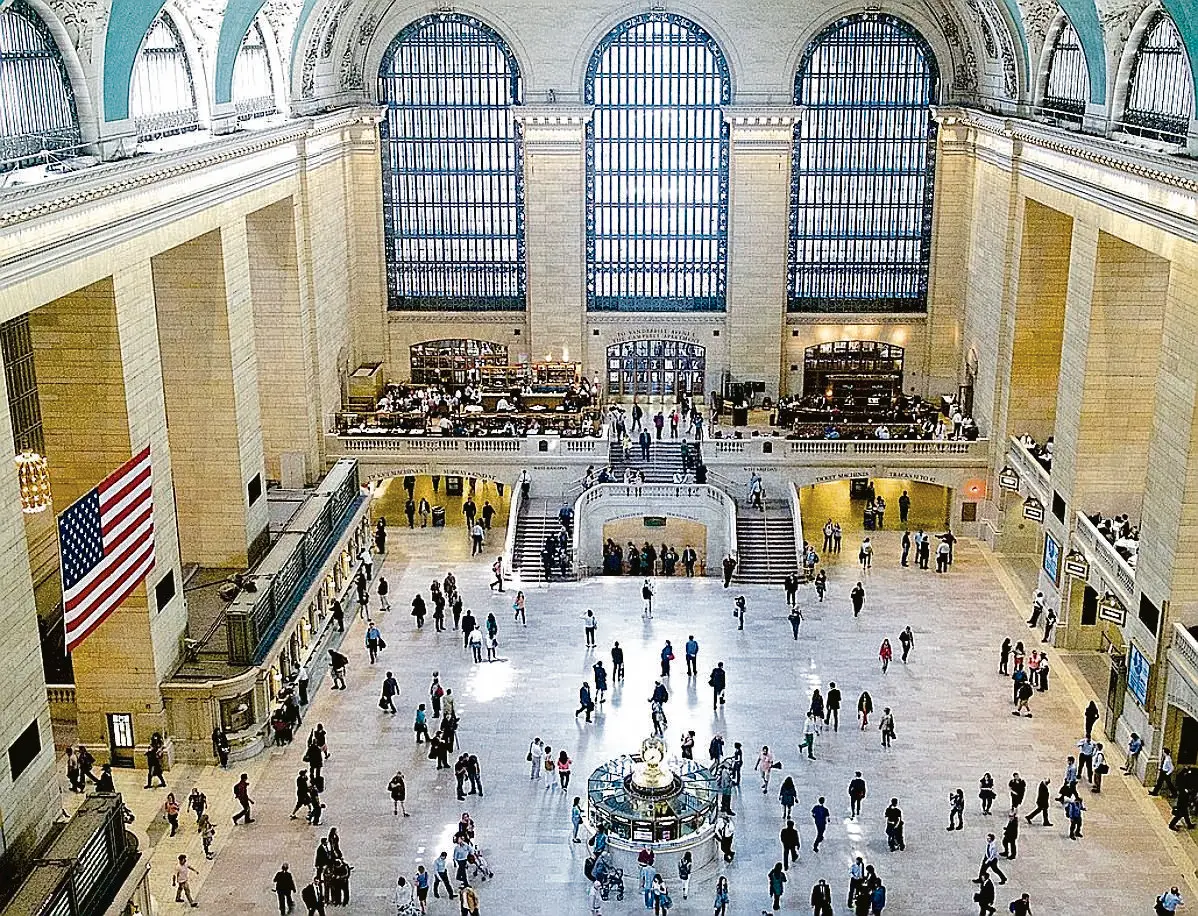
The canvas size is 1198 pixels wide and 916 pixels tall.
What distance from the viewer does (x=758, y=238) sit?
46.6 m

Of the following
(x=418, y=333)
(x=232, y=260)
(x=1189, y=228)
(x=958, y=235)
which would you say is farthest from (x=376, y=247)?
(x=1189, y=228)

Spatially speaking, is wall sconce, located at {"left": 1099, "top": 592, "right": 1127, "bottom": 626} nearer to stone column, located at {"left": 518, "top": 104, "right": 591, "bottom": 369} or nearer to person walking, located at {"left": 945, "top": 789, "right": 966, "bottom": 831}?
person walking, located at {"left": 945, "top": 789, "right": 966, "bottom": 831}

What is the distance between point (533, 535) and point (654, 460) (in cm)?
488

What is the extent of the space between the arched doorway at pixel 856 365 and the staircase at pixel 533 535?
12043 mm

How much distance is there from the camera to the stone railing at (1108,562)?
95.0 feet

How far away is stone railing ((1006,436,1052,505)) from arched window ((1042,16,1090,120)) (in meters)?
9.19

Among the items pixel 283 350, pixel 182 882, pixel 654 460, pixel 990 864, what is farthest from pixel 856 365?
pixel 182 882

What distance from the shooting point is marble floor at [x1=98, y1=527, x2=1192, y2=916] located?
23.9m

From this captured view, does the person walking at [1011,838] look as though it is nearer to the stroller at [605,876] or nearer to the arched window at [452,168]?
the stroller at [605,876]

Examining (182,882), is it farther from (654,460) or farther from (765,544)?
(654,460)

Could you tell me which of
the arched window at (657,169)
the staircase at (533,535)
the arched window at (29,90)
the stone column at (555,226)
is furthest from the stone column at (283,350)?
the arched window at (29,90)

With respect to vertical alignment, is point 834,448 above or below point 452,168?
below

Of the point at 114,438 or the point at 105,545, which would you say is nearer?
the point at 105,545

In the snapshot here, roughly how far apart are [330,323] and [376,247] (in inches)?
223
